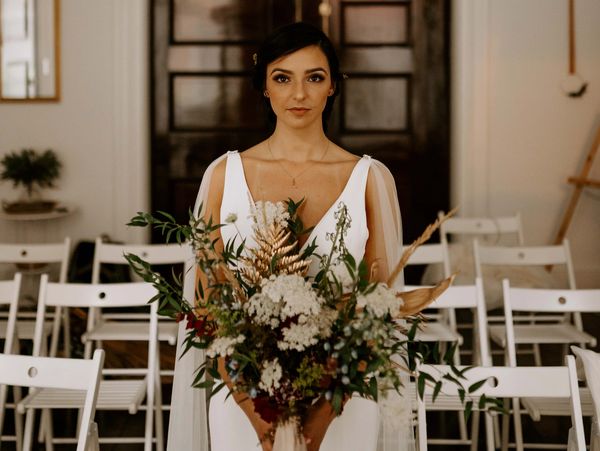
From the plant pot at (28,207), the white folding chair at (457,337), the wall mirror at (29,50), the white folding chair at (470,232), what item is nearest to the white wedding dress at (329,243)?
the white folding chair at (457,337)

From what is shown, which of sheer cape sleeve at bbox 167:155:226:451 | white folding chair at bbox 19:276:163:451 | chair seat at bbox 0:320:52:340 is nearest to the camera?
sheer cape sleeve at bbox 167:155:226:451

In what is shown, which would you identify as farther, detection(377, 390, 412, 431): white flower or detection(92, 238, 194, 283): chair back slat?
detection(92, 238, 194, 283): chair back slat

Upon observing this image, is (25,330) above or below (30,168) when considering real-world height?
below

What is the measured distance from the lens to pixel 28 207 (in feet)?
20.0

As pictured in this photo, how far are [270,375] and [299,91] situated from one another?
653 millimetres

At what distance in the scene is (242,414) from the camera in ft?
6.15

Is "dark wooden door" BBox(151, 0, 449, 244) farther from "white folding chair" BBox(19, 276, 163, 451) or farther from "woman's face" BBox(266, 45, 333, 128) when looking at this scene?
"woman's face" BBox(266, 45, 333, 128)

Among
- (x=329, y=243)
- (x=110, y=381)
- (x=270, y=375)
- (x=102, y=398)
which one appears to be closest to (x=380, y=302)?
(x=270, y=375)

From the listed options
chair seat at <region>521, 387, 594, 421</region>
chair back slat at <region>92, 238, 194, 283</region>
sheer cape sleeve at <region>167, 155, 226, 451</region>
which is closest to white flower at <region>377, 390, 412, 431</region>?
sheer cape sleeve at <region>167, 155, 226, 451</region>

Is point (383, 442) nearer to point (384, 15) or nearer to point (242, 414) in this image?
point (242, 414)

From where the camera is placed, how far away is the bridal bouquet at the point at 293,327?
132cm

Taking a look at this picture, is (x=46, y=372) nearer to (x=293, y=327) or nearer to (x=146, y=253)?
(x=293, y=327)

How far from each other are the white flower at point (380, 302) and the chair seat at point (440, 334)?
2.57 meters

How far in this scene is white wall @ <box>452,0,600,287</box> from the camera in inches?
253
